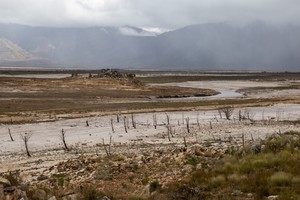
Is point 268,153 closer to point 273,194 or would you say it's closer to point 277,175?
point 277,175

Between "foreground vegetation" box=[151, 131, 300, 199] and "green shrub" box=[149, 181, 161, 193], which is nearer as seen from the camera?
"foreground vegetation" box=[151, 131, 300, 199]

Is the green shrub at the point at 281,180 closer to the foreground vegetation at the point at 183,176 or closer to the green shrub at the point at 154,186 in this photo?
the foreground vegetation at the point at 183,176

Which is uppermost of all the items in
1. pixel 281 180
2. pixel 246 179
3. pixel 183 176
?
pixel 281 180

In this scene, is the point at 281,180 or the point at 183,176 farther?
the point at 183,176

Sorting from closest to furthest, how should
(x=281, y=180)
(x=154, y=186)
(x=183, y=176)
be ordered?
(x=281, y=180) → (x=154, y=186) → (x=183, y=176)

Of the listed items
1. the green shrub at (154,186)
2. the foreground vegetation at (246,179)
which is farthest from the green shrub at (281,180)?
the green shrub at (154,186)

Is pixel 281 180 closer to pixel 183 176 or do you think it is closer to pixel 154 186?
pixel 183 176

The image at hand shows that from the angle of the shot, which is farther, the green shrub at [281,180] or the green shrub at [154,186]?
the green shrub at [154,186]

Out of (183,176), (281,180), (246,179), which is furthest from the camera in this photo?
(183,176)

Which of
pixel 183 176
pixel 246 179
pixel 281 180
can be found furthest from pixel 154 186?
pixel 281 180

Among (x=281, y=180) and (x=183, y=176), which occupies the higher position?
(x=281, y=180)

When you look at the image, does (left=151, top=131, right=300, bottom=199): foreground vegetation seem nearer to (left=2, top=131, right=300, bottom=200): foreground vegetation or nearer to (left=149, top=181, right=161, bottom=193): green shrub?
(left=2, top=131, right=300, bottom=200): foreground vegetation

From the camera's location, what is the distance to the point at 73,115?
2095 inches

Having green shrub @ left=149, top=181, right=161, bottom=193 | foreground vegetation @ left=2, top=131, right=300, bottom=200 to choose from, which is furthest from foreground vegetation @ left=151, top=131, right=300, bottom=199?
green shrub @ left=149, top=181, right=161, bottom=193
